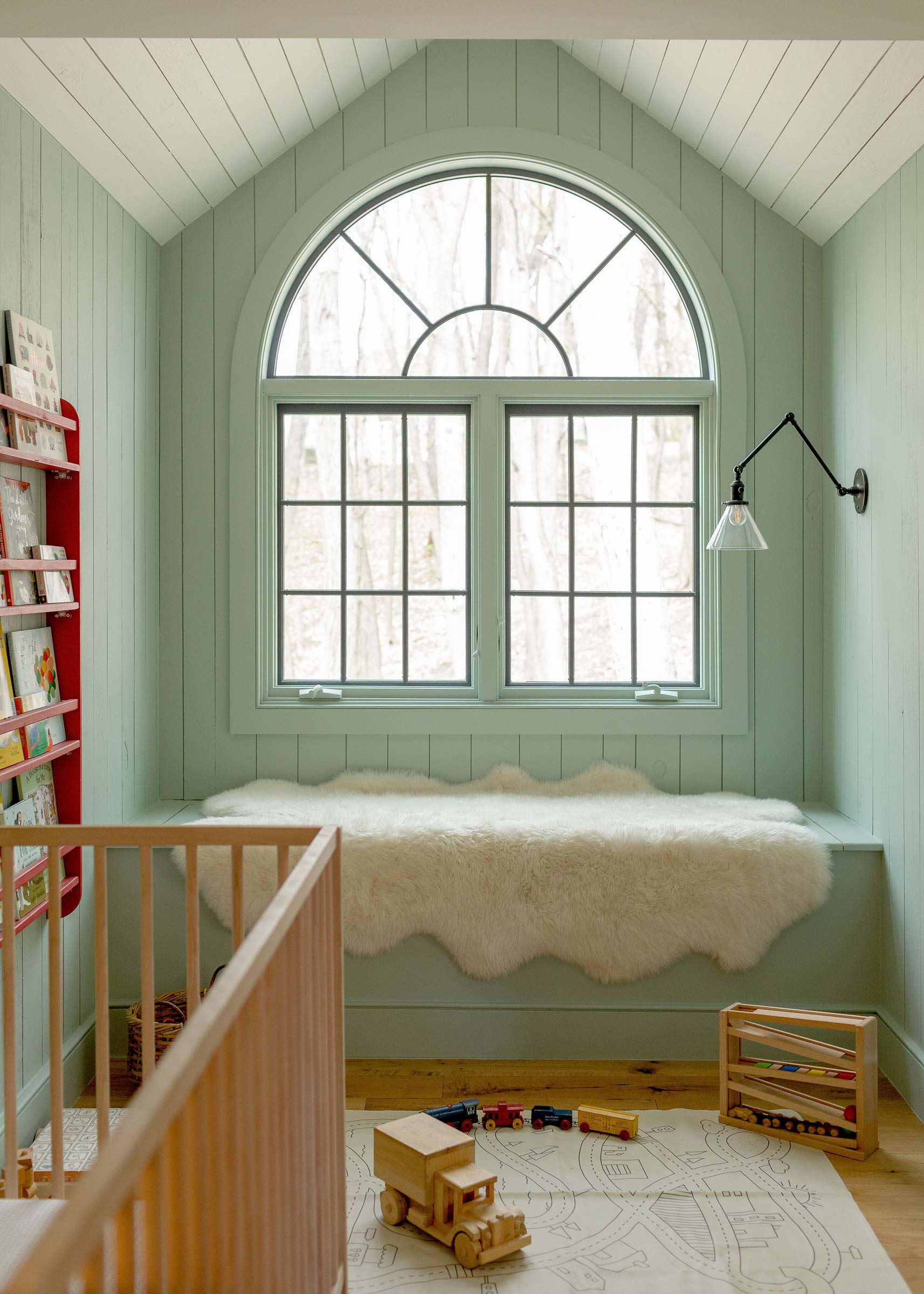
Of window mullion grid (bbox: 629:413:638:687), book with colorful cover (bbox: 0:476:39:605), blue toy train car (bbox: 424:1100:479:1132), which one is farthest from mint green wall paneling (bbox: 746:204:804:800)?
book with colorful cover (bbox: 0:476:39:605)

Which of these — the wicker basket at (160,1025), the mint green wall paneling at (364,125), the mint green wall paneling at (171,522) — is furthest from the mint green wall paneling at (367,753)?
the mint green wall paneling at (364,125)

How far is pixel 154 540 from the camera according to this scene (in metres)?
3.40

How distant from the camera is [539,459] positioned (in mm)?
3559

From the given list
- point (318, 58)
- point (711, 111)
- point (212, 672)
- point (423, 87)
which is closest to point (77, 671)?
point (212, 672)

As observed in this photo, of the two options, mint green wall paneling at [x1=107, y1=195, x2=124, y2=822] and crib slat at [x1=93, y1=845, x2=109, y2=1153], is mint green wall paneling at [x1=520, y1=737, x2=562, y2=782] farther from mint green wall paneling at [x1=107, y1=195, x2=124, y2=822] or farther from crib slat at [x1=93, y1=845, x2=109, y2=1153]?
crib slat at [x1=93, y1=845, x2=109, y2=1153]

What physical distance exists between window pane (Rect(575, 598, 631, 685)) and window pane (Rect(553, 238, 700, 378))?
78 cm

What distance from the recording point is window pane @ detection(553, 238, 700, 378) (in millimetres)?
3512

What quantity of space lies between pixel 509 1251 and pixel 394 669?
6.47ft

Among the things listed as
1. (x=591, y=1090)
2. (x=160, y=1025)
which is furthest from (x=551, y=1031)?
(x=160, y=1025)

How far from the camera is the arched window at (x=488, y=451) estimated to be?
11.5 ft

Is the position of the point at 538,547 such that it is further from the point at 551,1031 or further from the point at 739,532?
the point at 551,1031

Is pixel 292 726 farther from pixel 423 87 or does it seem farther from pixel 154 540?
pixel 423 87

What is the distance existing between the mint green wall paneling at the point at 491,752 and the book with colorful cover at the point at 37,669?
1368 mm

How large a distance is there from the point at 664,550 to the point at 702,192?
1186 millimetres
